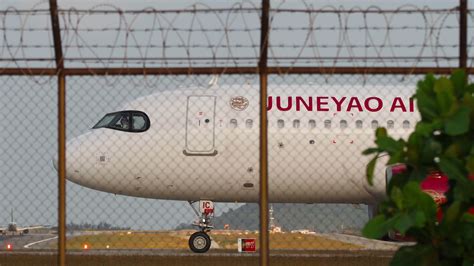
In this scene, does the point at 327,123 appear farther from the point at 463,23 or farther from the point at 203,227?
the point at 463,23

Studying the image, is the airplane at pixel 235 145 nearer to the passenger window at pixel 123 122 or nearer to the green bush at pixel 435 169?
the passenger window at pixel 123 122

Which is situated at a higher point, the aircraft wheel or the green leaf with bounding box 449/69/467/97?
the green leaf with bounding box 449/69/467/97

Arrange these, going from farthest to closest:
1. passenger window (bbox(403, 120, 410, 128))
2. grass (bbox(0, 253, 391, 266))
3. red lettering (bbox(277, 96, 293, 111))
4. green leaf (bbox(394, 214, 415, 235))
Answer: passenger window (bbox(403, 120, 410, 128))
red lettering (bbox(277, 96, 293, 111))
grass (bbox(0, 253, 391, 266))
green leaf (bbox(394, 214, 415, 235))

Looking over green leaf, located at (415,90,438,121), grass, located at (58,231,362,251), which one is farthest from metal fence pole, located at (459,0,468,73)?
grass, located at (58,231,362,251)

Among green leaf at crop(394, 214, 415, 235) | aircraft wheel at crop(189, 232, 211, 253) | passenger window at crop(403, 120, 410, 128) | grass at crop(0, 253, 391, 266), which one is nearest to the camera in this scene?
green leaf at crop(394, 214, 415, 235)

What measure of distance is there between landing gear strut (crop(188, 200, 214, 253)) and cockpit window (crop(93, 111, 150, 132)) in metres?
2.15

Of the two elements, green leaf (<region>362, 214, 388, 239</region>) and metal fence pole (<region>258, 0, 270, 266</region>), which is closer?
green leaf (<region>362, 214, 388, 239</region>)

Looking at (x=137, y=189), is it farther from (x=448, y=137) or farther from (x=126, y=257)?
(x=448, y=137)

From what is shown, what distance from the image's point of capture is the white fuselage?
25484 millimetres

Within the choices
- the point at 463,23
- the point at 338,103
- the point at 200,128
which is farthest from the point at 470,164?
the point at 338,103

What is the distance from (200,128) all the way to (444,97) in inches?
725

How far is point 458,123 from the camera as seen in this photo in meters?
7.41

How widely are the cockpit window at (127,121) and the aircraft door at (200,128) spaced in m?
1.05

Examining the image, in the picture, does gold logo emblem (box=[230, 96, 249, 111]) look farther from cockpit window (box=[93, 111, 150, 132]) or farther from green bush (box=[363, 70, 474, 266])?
green bush (box=[363, 70, 474, 266])
